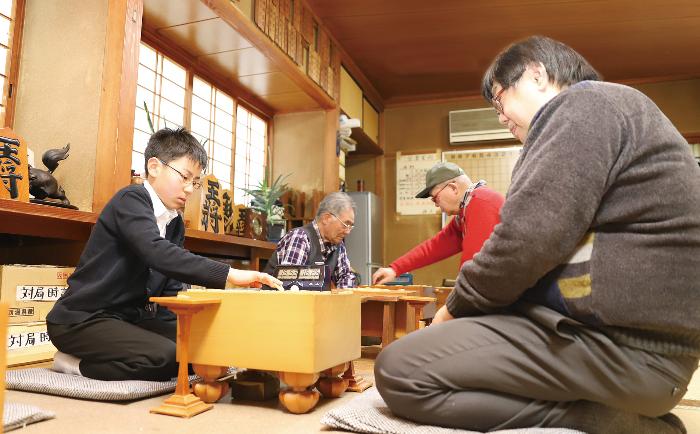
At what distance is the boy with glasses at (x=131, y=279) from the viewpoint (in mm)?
1689

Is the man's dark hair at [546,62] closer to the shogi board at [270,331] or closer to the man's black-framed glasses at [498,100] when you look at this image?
the man's black-framed glasses at [498,100]

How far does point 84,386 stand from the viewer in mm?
1597

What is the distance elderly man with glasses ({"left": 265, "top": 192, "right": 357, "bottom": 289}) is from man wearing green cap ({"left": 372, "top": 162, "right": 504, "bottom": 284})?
1.16 feet

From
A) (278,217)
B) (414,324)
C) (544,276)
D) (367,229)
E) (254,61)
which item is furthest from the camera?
(367,229)

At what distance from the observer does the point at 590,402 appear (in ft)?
3.94

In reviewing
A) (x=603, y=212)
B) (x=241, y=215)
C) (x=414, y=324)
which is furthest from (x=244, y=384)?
(x=241, y=215)

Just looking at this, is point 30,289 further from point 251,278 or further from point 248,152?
point 248,152

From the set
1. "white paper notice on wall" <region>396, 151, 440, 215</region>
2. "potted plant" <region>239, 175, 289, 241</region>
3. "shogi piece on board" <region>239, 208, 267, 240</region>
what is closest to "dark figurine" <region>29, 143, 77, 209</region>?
"shogi piece on board" <region>239, 208, 267, 240</region>

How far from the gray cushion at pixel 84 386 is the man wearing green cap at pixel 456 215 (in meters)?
1.38

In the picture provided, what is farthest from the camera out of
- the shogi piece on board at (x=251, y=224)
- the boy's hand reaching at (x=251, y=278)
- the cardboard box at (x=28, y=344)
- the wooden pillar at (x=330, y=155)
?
the wooden pillar at (x=330, y=155)

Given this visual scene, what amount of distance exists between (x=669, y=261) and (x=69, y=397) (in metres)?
1.61

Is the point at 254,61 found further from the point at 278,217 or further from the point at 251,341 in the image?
the point at 251,341

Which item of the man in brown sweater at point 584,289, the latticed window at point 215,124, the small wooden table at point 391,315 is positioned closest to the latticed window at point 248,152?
the latticed window at point 215,124

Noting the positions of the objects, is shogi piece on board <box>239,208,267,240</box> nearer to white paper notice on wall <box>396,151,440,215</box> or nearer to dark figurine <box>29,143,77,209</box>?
dark figurine <box>29,143,77,209</box>
